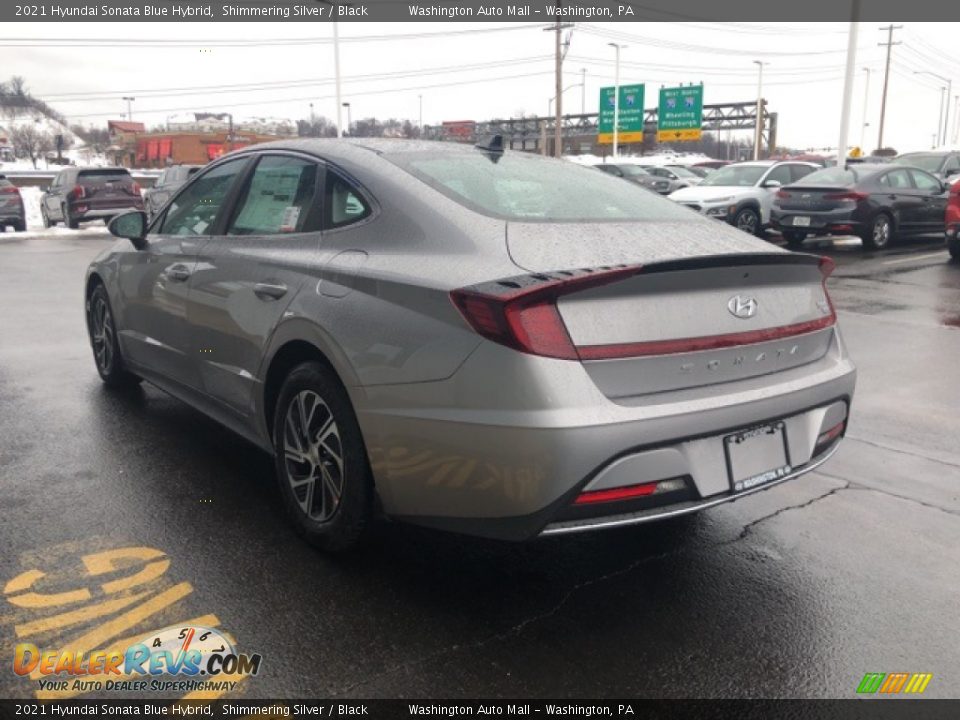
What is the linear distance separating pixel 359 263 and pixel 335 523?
0.98 m

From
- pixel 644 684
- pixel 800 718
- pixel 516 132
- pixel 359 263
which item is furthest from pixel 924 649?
pixel 516 132

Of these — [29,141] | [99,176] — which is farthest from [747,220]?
[29,141]

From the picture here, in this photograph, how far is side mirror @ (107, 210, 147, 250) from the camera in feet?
15.4

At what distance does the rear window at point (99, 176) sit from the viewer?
2248 centimetres

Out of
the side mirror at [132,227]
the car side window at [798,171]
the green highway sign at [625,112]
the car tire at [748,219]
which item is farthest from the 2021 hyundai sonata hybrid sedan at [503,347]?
the green highway sign at [625,112]

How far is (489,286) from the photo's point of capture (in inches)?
99.8

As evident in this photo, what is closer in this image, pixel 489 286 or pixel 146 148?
pixel 489 286

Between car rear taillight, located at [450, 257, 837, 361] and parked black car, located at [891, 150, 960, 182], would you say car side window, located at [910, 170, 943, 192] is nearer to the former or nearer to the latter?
parked black car, located at [891, 150, 960, 182]

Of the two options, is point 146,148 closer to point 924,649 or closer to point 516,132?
point 516,132

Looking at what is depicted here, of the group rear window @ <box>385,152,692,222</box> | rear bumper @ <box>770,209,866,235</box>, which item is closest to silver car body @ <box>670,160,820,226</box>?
rear bumper @ <box>770,209,866,235</box>

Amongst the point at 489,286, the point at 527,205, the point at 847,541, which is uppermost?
the point at 527,205

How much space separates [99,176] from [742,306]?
23306mm

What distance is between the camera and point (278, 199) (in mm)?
3766

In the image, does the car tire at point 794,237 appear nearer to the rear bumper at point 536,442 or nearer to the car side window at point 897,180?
the car side window at point 897,180
